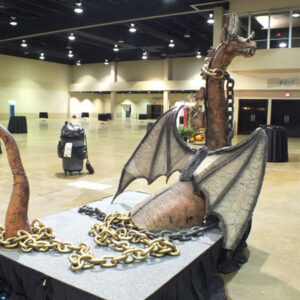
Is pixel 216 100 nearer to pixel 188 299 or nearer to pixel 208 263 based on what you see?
pixel 208 263

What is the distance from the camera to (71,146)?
5.38m

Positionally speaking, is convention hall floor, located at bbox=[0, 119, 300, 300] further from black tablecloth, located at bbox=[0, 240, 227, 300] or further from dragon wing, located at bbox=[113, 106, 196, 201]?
dragon wing, located at bbox=[113, 106, 196, 201]

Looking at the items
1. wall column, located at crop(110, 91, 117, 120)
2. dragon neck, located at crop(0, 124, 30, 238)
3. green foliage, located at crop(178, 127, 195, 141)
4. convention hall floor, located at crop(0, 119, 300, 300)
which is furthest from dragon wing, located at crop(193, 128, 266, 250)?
wall column, located at crop(110, 91, 117, 120)

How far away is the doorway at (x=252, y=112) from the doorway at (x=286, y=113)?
39cm

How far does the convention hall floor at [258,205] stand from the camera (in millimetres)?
2370

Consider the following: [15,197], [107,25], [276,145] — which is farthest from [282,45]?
[15,197]

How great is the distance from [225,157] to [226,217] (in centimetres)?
39

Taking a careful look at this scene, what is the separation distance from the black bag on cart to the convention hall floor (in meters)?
0.26

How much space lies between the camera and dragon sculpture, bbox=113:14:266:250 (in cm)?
220

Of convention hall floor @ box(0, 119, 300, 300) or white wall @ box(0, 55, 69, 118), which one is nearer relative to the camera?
convention hall floor @ box(0, 119, 300, 300)

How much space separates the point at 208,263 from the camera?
214 centimetres

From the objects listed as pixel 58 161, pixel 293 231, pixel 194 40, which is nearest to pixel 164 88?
pixel 194 40

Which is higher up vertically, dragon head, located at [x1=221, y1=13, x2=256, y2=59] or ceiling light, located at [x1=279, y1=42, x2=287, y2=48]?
ceiling light, located at [x1=279, y1=42, x2=287, y2=48]

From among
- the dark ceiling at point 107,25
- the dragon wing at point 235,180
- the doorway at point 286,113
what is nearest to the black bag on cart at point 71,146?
the dragon wing at point 235,180
